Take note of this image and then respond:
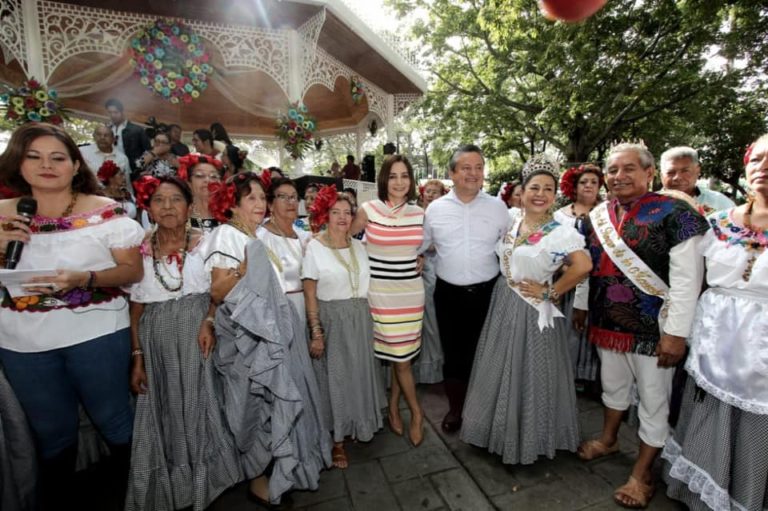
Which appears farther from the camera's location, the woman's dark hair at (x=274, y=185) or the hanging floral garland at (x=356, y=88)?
the hanging floral garland at (x=356, y=88)

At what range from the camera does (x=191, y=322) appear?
2.29 metres

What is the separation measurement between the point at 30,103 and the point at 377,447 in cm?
650

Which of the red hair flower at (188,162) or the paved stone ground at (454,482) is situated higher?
the red hair flower at (188,162)

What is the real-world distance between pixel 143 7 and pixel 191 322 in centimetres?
681

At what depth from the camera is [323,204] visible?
9.43 ft

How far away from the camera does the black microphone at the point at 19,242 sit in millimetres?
1845

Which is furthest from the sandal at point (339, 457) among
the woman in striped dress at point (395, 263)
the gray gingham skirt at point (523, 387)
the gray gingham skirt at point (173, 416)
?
the gray gingham skirt at point (523, 387)

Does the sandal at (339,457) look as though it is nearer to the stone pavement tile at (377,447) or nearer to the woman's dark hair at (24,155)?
the stone pavement tile at (377,447)

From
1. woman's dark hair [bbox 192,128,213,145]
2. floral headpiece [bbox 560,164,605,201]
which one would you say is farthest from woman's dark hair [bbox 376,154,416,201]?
woman's dark hair [bbox 192,128,213,145]

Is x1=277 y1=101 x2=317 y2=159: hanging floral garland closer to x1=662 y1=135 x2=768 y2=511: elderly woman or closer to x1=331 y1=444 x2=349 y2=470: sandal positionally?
x1=331 y1=444 x2=349 y2=470: sandal

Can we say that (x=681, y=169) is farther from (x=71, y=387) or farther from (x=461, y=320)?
(x=71, y=387)

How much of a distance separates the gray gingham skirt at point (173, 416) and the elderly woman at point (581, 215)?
3324mm

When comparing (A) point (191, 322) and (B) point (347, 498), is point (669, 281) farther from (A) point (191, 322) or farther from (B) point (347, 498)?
(A) point (191, 322)

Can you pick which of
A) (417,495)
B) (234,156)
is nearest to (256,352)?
(417,495)
